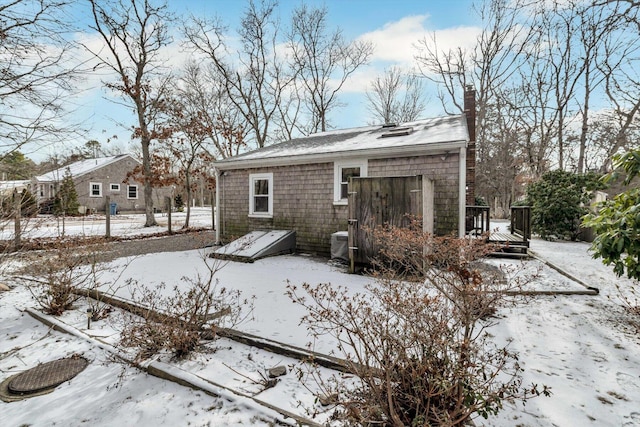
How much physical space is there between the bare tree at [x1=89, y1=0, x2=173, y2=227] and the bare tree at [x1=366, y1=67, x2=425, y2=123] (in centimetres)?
1498

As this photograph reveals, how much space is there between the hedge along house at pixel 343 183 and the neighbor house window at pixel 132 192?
2195 cm

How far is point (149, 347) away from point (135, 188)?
96.2ft

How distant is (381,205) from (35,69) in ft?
20.8

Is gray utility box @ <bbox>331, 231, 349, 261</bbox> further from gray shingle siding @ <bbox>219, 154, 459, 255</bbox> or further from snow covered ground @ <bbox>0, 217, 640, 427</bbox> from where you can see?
snow covered ground @ <bbox>0, 217, 640, 427</bbox>

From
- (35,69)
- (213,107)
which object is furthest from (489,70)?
(35,69)

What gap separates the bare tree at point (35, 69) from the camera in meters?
4.63

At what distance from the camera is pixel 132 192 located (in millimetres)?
27812

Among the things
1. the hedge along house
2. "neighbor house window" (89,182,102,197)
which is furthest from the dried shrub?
"neighbor house window" (89,182,102,197)

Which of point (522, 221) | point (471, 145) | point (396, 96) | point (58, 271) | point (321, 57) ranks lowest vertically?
point (58, 271)

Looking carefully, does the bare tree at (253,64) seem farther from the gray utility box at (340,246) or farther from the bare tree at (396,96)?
the gray utility box at (340,246)

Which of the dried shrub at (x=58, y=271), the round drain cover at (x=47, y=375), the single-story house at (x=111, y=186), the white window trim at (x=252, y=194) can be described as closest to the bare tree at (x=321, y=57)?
the white window trim at (x=252, y=194)

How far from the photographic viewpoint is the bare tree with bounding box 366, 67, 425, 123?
23781mm

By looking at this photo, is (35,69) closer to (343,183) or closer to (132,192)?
(343,183)

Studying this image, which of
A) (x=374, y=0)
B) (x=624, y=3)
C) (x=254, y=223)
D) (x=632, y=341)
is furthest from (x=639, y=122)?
(x=254, y=223)
